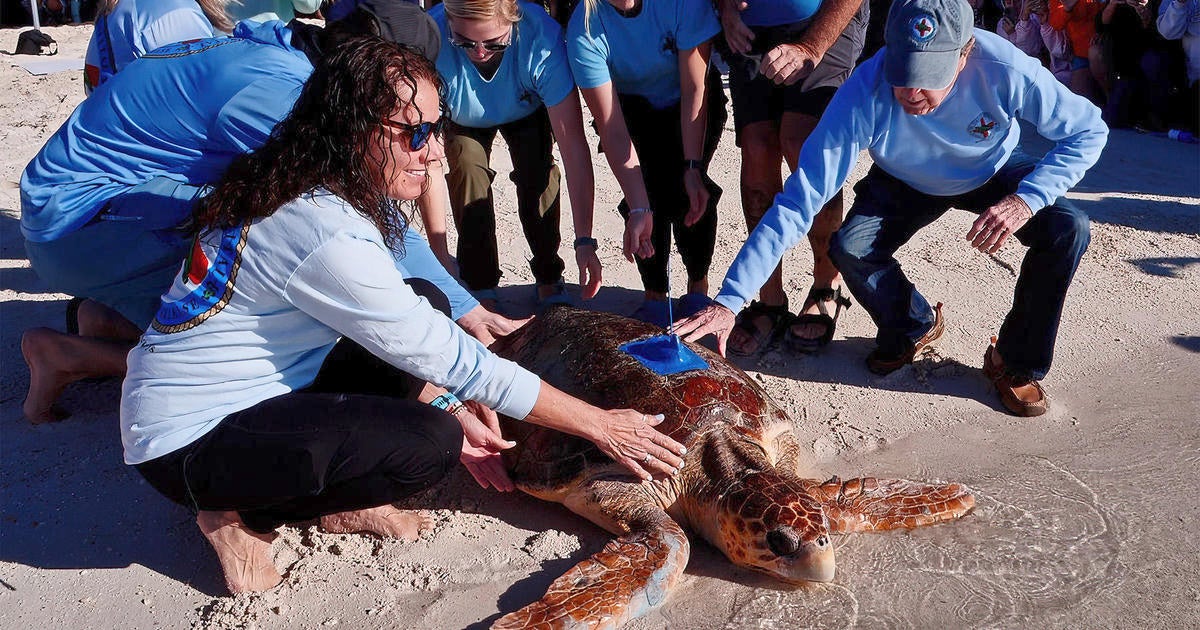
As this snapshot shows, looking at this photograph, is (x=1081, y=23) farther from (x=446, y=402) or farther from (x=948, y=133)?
(x=446, y=402)

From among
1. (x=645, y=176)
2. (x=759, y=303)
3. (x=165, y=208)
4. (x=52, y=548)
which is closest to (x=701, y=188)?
(x=645, y=176)

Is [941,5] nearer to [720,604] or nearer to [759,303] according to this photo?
[759,303]

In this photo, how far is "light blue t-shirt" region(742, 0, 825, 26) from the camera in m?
3.00

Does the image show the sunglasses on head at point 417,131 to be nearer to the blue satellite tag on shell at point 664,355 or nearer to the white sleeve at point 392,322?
the white sleeve at point 392,322

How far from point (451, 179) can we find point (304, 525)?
4.61 feet

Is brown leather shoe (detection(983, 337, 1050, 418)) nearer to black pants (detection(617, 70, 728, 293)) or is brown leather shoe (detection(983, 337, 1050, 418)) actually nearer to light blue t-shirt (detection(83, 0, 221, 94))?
black pants (detection(617, 70, 728, 293))

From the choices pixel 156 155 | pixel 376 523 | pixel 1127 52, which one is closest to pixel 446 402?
pixel 376 523

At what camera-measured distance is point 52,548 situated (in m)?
2.27

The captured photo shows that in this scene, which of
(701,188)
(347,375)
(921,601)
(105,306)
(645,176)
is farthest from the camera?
(645,176)

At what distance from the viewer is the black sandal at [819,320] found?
3.19 metres

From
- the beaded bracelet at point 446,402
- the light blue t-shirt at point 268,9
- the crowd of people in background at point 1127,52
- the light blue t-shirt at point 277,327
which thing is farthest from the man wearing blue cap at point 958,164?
the crowd of people in background at point 1127,52

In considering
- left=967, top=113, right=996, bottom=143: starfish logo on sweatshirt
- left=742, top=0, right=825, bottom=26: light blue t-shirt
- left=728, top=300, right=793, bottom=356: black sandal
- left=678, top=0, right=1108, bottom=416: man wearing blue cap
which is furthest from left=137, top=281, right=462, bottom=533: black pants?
left=742, top=0, right=825, bottom=26: light blue t-shirt

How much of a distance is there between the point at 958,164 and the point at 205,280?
201 cm

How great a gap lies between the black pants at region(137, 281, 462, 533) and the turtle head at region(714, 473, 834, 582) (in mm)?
631
